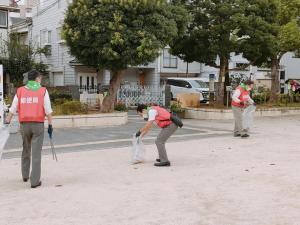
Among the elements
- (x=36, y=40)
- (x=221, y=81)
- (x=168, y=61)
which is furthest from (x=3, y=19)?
(x=221, y=81)

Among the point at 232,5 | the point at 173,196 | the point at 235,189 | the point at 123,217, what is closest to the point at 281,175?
the point at 235,189

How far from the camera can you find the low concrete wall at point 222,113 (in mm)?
19500

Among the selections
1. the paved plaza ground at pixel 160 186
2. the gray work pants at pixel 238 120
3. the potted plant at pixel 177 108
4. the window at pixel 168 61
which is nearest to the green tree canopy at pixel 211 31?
the potted plant at pixel 177 108

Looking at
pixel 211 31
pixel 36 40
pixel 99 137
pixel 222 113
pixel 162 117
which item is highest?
pixel 36 40

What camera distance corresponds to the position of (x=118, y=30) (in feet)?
49.5

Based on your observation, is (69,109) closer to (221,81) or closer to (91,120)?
(91,120)

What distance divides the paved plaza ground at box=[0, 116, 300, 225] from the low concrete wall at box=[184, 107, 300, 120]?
282 inches

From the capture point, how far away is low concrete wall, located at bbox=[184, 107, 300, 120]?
19.5 meters

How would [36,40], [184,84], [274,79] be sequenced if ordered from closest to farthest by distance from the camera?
[274,79] < [184,84] < [36,40]

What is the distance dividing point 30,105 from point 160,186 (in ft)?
7.46

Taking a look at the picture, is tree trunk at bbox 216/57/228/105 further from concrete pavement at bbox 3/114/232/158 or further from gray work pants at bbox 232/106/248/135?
gray work pants at bbox 232/106/248/135

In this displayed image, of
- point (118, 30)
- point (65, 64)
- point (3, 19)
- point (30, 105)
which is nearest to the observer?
point (30, 105)

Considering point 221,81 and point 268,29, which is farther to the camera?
point 221,81

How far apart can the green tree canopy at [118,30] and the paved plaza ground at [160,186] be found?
159 inches
